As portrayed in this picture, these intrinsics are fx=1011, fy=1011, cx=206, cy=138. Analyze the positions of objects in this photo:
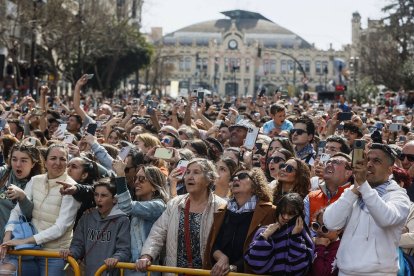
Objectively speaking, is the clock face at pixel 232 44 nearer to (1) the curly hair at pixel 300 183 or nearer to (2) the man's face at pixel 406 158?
(2) the man's face at pixel 406 158

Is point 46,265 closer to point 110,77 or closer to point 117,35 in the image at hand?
point 117,35

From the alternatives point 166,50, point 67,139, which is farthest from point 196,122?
point 166,50

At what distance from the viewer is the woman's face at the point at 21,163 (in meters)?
9.17

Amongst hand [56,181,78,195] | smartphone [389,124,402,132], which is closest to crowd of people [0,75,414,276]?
hand [56,181,78,195]

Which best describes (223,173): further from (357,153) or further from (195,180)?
(357,153)

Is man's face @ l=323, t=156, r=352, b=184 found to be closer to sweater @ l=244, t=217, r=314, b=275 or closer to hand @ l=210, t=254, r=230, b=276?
sweater @ l=244, t=217, r=314, b=275

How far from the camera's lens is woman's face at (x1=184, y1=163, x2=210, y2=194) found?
8008 mm

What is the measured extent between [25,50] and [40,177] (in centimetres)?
4472

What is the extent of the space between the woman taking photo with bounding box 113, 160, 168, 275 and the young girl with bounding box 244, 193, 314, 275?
1.17m

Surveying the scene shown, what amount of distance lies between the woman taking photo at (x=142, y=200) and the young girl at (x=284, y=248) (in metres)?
1.17

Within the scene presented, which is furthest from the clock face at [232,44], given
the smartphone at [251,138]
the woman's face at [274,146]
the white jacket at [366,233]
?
the white jacket at [366,233]

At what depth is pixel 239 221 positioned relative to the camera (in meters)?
7.77

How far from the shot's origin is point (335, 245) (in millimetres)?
7551

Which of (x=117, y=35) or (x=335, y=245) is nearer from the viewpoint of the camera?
(x=335, y=245)
